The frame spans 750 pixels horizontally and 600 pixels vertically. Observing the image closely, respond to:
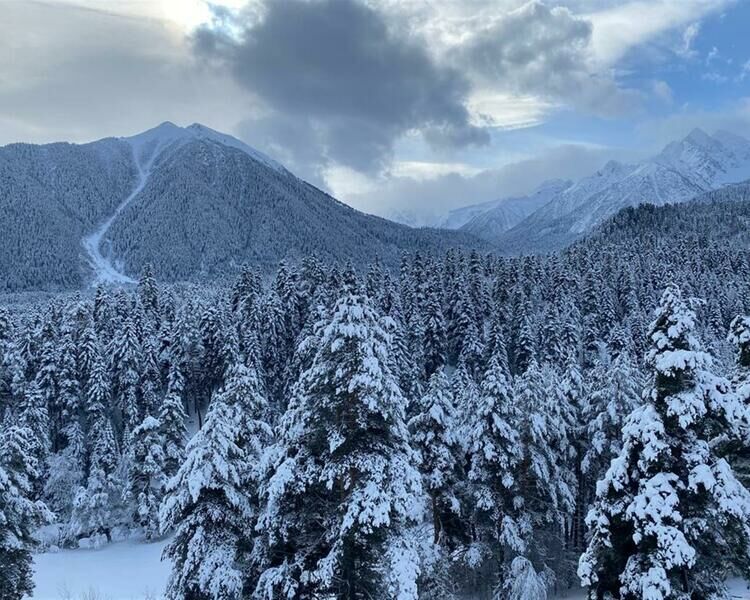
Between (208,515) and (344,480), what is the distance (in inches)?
296

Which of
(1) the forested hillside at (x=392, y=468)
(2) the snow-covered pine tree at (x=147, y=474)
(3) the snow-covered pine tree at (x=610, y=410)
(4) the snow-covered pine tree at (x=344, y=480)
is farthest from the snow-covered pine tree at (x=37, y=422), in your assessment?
(4) the snow-covered pine tree at (x=344, y=480)

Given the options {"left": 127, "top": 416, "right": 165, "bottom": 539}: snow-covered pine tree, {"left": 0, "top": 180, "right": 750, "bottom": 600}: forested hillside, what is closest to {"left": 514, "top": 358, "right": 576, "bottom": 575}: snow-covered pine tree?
{"left": 0, "top": 180, "right": 750, "bottom": 600}: forested hillside

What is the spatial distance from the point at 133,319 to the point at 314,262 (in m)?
25.4

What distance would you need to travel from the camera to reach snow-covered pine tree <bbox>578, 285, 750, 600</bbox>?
12.8 m

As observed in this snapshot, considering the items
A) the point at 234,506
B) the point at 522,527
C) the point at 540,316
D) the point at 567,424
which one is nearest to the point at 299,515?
the point at 234,506

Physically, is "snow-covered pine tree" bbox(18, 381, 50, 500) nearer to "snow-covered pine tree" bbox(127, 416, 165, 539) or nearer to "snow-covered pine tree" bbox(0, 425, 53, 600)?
"snow-covered pine tree" bbox(127, 416, 165, 539)

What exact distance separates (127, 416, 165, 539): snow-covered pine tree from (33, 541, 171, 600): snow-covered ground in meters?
2.62

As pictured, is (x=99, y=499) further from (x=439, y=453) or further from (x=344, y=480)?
(x=344, y=480)

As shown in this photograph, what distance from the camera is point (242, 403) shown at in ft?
71.6

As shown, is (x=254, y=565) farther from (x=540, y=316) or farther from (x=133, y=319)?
(x=540, y=316)

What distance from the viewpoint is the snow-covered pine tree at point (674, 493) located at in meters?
12.8

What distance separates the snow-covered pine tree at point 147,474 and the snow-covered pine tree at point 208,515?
29600 millimetres

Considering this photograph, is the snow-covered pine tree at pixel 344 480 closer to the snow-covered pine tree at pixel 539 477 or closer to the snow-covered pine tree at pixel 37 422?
the snow-covered pine tree at pixel 539 477

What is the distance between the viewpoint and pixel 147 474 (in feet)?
156
